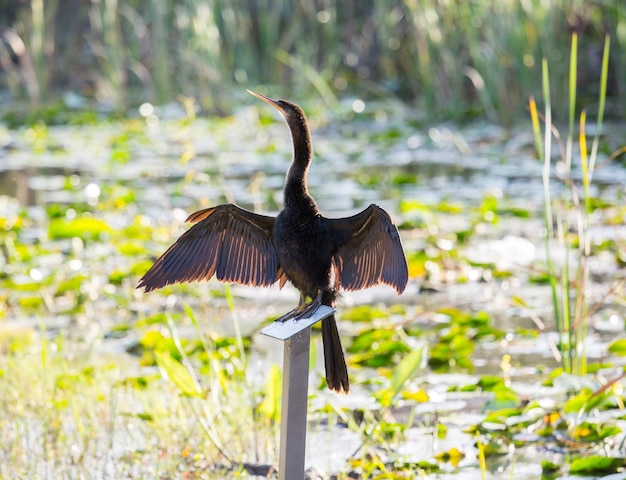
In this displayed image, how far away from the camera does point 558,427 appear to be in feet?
11.0

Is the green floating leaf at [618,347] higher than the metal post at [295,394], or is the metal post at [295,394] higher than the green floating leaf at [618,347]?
the green floating leaf at [618,347]

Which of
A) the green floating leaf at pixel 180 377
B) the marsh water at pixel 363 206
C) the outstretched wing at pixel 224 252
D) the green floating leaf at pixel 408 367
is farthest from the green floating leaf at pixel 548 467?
the outstretched wing at pixel 224 252

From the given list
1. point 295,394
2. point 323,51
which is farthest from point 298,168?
point 323,51

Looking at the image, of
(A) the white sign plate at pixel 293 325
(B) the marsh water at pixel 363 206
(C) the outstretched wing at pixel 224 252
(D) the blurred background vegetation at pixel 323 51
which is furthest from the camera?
(D) the blurred background vegetation at pixel 323 51

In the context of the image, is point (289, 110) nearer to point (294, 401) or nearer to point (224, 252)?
point (224, 252)

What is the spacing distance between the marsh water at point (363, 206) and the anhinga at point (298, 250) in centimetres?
88

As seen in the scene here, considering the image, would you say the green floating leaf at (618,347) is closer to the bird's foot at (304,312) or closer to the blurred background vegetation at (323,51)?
the bird's foot at (304,312)

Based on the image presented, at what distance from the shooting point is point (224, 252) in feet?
7.72

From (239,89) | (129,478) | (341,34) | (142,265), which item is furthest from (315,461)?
(341,34)

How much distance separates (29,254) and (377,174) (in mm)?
3322

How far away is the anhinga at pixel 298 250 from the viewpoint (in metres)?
2.23

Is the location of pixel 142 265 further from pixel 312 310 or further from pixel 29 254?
pixel 312 310

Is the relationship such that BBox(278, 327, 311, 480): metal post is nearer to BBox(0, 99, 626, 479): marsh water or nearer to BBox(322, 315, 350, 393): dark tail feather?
BBox(322, 315, 350, 393): dark tail feather

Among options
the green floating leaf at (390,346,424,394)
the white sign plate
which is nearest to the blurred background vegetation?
the green floating leaf at (390,346,424,394)
